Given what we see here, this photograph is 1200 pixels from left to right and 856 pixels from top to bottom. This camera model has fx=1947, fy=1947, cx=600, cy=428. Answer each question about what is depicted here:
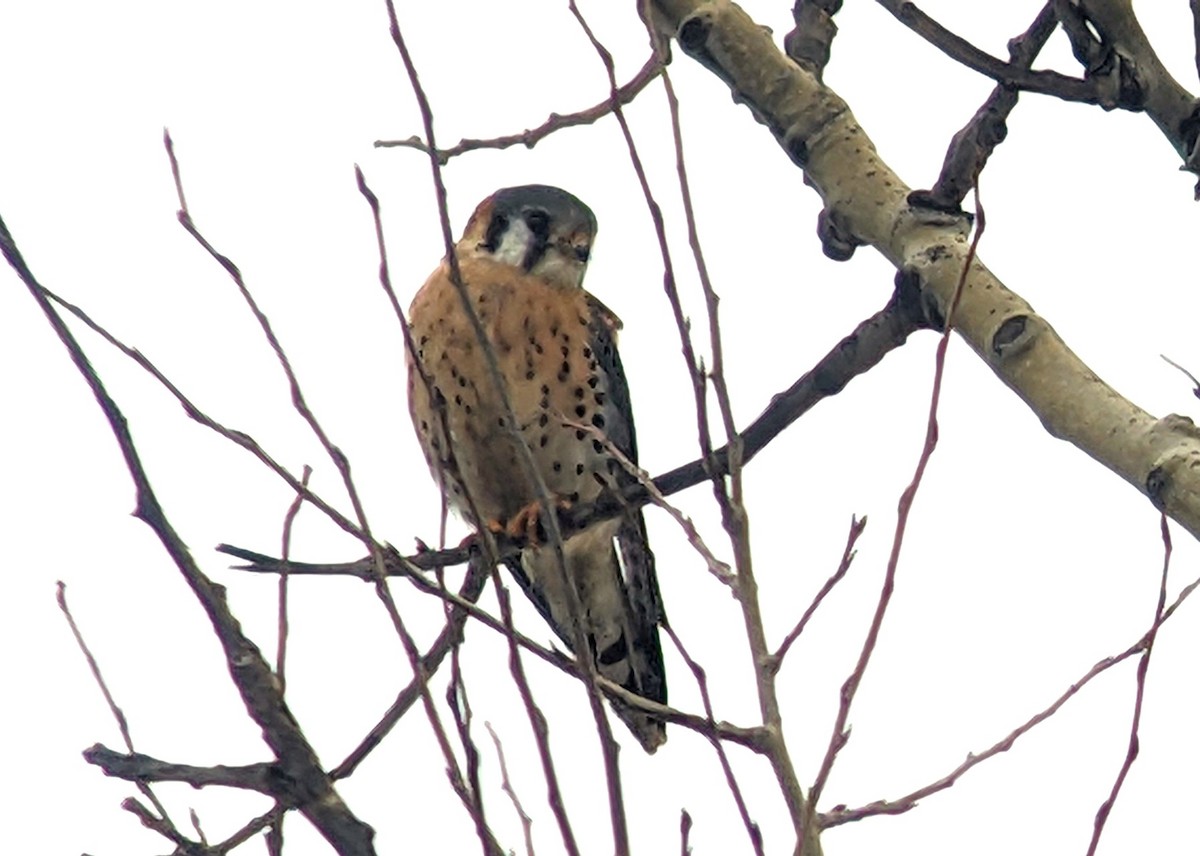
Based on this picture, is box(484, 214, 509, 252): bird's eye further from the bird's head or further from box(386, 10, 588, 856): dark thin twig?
box(386, 10, 588, 856): dark thin twig

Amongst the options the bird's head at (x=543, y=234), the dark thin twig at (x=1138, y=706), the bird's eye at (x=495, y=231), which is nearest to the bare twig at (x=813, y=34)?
the dark thin twig at (x=1138, y=706)

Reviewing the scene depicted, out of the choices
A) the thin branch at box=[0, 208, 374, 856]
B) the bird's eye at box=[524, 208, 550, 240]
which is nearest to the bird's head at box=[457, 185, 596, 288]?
the bird's eye at box=[524, 208, 550, 240]

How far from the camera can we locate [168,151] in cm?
275

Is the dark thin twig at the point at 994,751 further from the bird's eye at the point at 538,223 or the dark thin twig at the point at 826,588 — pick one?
the bird's eye at the point at 538,223

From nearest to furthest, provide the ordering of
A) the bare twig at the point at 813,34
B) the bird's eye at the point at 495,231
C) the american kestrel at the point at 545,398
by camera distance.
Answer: the bare twig at the point at 813,34
the american kestrel at the point at 545,398
the bird's eye at the point at 495,231

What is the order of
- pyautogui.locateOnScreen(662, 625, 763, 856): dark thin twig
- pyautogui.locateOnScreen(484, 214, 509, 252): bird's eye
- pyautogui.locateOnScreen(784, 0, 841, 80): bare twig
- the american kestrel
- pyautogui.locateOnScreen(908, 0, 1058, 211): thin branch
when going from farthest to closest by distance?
pyautogui.locateOnScreen(484, 214, 509, 252): bird's eye
the american kestrel
pyautogui.locateOnScreen(784, 0, 841, 80): bare twig
pyautogui.locateOnScreen(908, 0, 1058, 211): thin branch
pyautogui.locateOnScreen(662, 625, 763, 856): dark thin twig

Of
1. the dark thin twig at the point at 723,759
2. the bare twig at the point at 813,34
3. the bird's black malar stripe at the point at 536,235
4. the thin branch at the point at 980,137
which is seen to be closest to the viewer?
the dark thin twig at the point at 723,759

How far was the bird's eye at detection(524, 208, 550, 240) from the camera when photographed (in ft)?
19.4

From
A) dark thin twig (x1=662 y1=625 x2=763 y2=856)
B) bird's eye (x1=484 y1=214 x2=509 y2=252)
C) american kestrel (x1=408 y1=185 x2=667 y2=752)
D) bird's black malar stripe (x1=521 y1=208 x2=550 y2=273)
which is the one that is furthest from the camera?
bird's eye (x1=484 y1=214 x2=509 y2=252)

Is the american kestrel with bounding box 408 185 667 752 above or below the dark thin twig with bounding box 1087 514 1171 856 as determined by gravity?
above

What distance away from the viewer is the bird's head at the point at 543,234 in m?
5.87

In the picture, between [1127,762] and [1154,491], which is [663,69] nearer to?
[1154,491]

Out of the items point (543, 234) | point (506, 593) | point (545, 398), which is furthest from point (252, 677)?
point (543, 234)

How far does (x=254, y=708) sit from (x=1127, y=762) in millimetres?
1180
